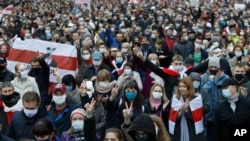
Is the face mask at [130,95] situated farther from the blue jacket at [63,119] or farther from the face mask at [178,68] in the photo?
the face mask at [178,68]

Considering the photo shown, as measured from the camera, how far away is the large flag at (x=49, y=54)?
962 centimetres

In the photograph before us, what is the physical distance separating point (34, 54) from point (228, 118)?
4.92m

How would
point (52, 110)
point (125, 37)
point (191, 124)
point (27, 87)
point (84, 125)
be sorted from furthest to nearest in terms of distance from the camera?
1. point (125, 37)
2. point (27, 87)
3. point (52, 110)
4. point (191, 124)
5. point (84, 125)

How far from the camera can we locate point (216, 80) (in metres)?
7.43

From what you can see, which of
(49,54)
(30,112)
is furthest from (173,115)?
(49,54)

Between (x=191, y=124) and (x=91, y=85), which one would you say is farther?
(x=91, y=85)

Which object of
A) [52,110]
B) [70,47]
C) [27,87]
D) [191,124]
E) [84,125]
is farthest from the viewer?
[70,47]

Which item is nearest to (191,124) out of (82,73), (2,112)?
(2,112)

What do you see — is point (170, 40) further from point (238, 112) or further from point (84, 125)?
point (84, 125)

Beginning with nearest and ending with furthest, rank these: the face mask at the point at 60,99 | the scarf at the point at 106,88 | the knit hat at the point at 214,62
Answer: the face mask at the point at 60,99, the scarf at the point at 106,88, the knit hat at the point at 214,62

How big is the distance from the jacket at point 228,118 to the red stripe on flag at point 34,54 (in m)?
3.92

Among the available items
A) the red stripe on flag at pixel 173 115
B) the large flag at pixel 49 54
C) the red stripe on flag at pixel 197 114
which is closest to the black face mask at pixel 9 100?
the red stripe on flag at pixel 173 115

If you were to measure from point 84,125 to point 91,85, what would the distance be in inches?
86.4

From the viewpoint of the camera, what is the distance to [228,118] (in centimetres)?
615
